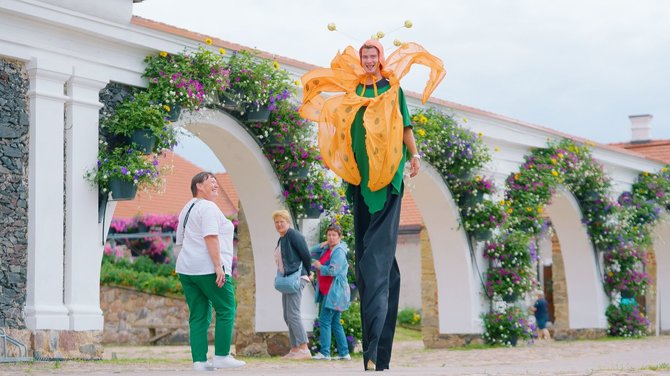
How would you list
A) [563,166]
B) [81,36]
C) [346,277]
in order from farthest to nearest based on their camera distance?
[563,166] < [346,277] < [81,36]

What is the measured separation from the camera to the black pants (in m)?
6.38

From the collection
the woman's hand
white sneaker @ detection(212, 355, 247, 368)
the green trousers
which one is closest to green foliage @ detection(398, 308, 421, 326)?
white sneaker @ detection(212, 355, 247, 368)

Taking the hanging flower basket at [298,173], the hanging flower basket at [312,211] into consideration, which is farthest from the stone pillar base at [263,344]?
the hanging flower basket at [298,173]

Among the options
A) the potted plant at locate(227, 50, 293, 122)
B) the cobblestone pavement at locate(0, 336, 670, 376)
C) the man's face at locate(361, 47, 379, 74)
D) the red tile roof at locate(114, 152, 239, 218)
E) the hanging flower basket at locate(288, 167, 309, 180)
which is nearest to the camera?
the man's face at locate(361, 47, 379, 74)

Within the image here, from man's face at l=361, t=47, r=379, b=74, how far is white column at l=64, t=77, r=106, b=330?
12.9ft

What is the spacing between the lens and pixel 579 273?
1844 cm

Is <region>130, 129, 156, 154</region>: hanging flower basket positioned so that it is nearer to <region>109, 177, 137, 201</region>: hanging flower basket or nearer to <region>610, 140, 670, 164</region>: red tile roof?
<region>109, 177, 137, 201</region>: hanging flower basket

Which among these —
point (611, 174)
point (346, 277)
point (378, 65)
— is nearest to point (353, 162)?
point (378, 65)

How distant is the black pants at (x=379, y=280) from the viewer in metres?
6.38

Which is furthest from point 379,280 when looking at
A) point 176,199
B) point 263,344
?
point 176,199

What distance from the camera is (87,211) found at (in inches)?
392

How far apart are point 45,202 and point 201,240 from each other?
8.35ft

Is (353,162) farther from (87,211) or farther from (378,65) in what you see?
(87,211)

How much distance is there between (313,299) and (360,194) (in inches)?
226
